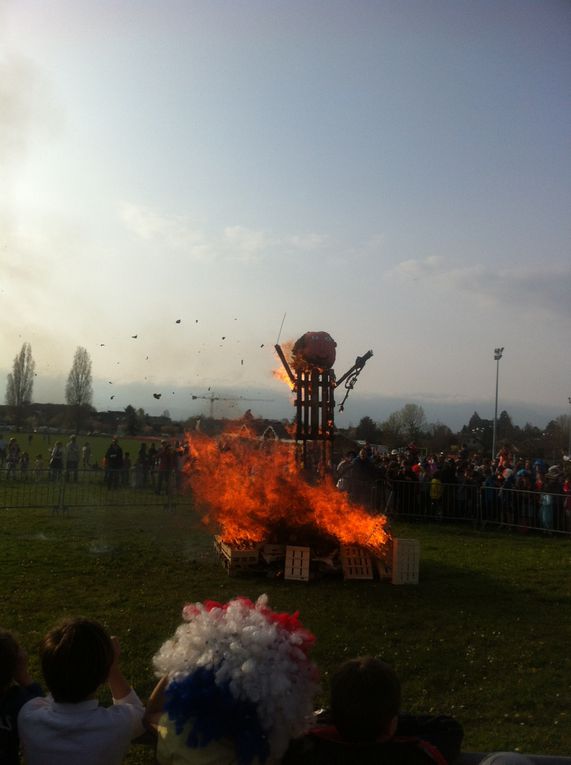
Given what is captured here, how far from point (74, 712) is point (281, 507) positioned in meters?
8.10

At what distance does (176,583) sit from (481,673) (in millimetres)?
4683

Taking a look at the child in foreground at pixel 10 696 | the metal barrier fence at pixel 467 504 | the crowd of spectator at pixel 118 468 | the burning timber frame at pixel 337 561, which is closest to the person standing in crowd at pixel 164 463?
the crowd of spectator at pixel 118 468

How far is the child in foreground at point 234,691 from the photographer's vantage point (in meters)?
2.23

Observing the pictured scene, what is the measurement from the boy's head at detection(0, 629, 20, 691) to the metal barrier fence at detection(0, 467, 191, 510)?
1414 cm

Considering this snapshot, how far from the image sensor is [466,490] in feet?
55.7

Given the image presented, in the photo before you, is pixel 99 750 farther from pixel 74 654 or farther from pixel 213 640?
pixel 213 640

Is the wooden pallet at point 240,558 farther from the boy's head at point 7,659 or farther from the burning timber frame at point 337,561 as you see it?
the boy's head at point 7,659

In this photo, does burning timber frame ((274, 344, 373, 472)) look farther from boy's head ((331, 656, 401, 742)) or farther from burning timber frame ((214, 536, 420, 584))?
boy's head ((331, 656, 401, 742))

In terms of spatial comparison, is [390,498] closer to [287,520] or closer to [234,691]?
[287,520]

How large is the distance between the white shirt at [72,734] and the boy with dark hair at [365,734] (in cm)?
65

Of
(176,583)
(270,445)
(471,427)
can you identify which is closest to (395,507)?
(270,445)

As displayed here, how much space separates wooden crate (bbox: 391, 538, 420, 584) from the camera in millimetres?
9766

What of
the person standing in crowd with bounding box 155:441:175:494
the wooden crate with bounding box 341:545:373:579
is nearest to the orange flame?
the wooden crate with bounding box 341:545:373:579

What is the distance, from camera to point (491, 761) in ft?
7.05
